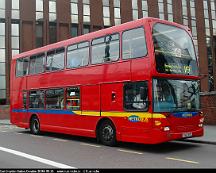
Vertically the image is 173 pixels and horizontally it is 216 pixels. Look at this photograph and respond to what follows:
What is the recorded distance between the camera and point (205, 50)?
56156mm

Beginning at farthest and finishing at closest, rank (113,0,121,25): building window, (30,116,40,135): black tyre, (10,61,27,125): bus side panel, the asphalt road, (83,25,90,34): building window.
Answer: (113,0,121,25): building window
(83,25,90,34): building window
(10,61,27,125): bus side panel
(30,116,40,135): black tyre
the asphalt road

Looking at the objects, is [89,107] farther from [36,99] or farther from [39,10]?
[39,10]

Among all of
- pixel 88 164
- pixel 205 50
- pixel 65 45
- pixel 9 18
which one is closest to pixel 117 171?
pixel 88 164

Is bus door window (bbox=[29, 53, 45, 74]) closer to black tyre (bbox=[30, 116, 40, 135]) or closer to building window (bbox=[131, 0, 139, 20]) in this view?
black tyre (bbox=[30, 116, 40, 135])

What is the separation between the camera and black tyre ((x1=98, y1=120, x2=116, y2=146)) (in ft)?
42.4

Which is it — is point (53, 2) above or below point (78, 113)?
above

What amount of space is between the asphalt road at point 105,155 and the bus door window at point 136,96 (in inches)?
Result: 54.9

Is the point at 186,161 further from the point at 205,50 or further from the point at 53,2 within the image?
the point at 205,50

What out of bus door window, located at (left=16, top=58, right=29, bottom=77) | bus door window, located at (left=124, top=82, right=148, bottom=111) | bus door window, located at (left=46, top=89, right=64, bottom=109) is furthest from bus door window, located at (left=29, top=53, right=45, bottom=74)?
bus door window, located at (left=124, top=82, right=148, bottom=111)

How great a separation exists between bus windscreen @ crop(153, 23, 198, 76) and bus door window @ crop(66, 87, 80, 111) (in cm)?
425

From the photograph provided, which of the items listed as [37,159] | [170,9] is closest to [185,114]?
[37,159]

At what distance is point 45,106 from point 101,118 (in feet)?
14.4

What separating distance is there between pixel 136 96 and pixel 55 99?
5.32 metres

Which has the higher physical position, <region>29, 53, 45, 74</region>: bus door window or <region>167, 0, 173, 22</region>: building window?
<region>167, 0, 173, 22</region>: building window
